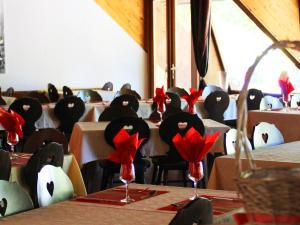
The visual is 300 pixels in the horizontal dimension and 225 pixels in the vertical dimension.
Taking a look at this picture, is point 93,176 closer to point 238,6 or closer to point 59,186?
point 59,186

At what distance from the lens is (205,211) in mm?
2104

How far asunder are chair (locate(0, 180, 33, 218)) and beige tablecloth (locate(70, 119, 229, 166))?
8.55 feet

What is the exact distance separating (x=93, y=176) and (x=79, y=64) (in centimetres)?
492

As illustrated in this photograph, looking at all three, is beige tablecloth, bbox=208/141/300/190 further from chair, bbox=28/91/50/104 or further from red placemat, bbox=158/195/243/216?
chair, bbox=28/91/50/104

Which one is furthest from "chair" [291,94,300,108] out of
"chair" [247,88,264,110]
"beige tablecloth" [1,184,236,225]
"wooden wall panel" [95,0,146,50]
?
"beige tablecloth" [1,184,236,225]

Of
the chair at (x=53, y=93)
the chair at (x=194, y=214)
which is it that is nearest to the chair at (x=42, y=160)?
the chair at (x=194, y=214)

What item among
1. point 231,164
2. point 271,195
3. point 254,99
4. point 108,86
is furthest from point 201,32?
point 271,195

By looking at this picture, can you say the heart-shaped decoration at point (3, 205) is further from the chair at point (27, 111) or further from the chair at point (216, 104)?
the chair at point (216, 104)

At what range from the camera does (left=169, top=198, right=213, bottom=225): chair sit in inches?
76.5

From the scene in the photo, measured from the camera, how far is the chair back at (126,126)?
18.0 feet

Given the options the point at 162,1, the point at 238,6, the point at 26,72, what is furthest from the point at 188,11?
the point at 26,72

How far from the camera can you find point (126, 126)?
18.2 feet

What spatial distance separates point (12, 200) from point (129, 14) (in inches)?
377

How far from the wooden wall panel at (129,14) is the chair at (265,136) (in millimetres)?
7227
